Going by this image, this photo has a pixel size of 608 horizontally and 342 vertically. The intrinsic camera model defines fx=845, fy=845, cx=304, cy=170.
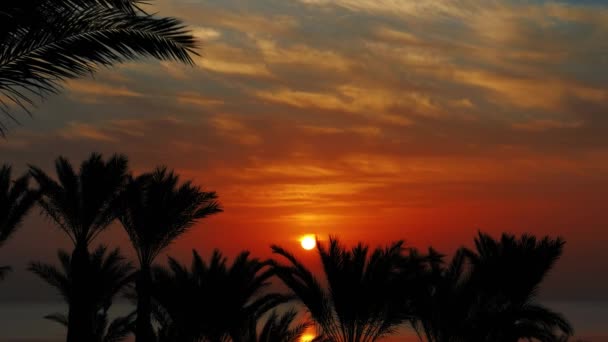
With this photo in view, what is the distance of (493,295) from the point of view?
25.7 m

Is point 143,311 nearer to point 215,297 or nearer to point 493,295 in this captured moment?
point 215,297

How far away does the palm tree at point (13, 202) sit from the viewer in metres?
25.6

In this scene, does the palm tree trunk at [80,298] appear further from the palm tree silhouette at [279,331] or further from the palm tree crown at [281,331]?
the palm tree crown at [281,331]

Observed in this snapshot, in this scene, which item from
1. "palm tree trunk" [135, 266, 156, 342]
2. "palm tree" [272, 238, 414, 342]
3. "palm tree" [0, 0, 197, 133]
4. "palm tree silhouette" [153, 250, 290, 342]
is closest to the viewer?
"palm tree" [0, 0, 197, 133]

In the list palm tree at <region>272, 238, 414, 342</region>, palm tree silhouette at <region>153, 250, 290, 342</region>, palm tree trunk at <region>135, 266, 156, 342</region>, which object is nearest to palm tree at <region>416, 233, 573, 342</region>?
palm tree at <region>272, 238, 414, 342</region>

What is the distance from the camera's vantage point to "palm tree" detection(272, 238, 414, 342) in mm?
21828

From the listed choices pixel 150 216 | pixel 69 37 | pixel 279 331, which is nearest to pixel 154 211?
pixel 150 216

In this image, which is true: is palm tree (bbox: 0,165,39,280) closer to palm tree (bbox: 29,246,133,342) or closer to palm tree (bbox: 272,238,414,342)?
palm tree (bbox: 29,246,133,342)

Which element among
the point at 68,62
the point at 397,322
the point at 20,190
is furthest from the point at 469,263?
the point at 68,62

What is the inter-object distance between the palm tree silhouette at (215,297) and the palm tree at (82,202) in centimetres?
263

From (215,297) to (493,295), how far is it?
8445 mm

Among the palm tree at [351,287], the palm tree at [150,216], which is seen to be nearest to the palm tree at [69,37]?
the palm tree at [351,287]

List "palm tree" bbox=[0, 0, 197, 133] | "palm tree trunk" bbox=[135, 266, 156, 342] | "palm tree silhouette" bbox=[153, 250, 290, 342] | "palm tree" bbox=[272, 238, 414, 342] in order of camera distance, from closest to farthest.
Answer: "palm tree" bbox=[0, 0, 197, 133]
"palm tree" bbox=[272, 238, 414, 342]
"palm tree silhouette" bbox=[153, 250, 290, 342]
"palm tree trunk" bbox=[135, 266, 156, 342]

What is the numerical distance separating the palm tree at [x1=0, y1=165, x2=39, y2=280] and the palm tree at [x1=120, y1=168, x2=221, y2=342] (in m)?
2.92
